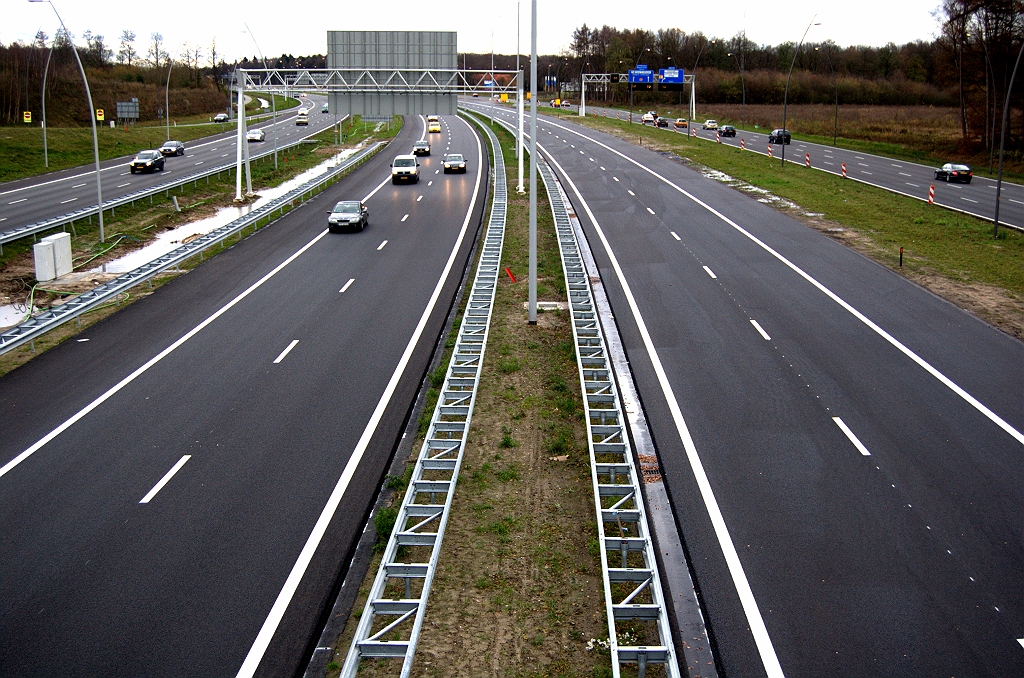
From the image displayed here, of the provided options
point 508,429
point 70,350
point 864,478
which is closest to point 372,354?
point 508,429

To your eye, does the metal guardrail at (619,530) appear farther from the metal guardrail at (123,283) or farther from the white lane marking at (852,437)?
the metal guardrail at (123,283)

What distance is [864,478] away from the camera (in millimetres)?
14016

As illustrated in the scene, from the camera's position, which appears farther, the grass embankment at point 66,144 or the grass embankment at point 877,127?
the grass embankment at point 877,127

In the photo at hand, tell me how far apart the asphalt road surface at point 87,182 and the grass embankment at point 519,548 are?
30.6m

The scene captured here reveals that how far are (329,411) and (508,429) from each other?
11.9 feet

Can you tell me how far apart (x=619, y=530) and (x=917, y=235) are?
28.6m

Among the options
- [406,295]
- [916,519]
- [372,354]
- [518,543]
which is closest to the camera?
[518,543]

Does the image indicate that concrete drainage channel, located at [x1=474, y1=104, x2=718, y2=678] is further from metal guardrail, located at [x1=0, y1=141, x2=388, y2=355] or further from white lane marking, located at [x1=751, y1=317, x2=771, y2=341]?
metal guardrail, located at [x1=0, y1=141, x2=388, y2=355]

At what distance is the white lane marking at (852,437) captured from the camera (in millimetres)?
14984

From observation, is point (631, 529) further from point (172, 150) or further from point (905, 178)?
point (172, 150)

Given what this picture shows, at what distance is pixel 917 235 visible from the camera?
35375mm

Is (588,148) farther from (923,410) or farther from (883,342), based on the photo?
(923,410)

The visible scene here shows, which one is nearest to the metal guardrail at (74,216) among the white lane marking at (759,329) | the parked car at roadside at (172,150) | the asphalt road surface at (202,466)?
the asphalt road surface at (202,466)

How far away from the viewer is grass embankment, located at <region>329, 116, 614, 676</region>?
945cm
